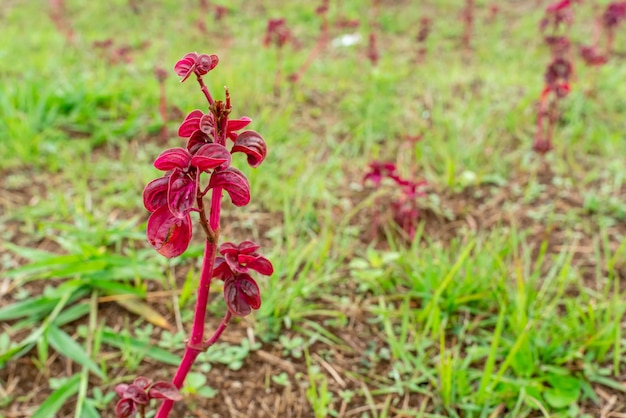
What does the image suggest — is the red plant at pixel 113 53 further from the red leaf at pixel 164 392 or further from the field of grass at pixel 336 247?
the red leaf at pixel 164 392

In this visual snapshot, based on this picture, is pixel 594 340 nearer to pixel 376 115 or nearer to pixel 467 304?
pixel 467 304

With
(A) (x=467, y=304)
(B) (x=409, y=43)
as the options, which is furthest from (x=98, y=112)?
(B) (x=409, y=43)

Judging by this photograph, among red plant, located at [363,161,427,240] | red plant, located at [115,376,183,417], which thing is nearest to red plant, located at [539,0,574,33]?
red plant, located at [363,161,427,240]

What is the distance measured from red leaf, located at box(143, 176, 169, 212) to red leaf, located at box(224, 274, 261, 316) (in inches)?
10.3

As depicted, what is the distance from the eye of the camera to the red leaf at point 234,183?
3.45ft

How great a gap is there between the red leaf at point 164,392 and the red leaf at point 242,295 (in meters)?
0.25

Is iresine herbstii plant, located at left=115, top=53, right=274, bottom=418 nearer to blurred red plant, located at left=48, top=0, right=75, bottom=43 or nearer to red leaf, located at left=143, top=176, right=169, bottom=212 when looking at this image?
red leaf, located at left=143, top=176, right=169, bottom=212

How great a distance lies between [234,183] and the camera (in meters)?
1.05

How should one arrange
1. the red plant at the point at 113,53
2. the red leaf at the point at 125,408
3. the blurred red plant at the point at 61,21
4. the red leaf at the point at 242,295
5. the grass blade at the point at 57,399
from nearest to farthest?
the red leaf at the point at 242,295, the red leaf at the point at 125,408, the grass blade at the point at 57,399, the red plant at the point at 113,53, the blurred red plant at the point at 61,21

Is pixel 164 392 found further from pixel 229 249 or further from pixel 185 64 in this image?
pixel 185 64

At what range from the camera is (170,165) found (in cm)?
106

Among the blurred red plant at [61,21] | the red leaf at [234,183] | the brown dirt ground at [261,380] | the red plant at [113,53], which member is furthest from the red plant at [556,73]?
the blurred red plant at [61,21]

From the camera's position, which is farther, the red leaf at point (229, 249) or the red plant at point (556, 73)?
the red plant at point (556, 73)

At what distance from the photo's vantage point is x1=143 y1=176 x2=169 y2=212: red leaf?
41.4 inches
